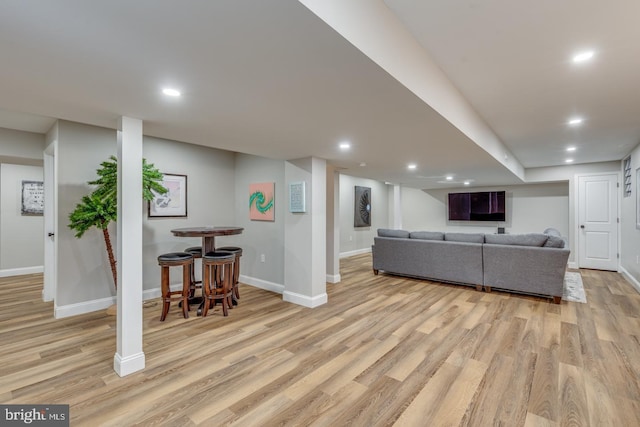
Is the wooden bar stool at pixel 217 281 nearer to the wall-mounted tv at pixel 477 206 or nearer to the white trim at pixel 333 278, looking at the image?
the white trim at pixel 333 278

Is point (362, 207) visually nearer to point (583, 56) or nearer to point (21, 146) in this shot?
point (583, 56)

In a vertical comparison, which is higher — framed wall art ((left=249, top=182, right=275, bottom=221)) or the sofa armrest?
framed wall art ((left=249, top=182, right=275, bottom=221))

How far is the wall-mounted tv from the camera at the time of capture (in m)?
7.70

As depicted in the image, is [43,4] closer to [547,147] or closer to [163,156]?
[163,156]

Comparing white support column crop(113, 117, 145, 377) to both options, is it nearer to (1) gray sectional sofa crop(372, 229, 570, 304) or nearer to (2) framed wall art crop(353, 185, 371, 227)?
(1) gray sectional sofa crop(372, 229, 570, 304)

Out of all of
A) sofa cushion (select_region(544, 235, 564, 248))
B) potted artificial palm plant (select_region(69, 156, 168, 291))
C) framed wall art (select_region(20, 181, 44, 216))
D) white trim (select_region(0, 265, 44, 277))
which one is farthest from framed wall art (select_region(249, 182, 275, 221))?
white trim (select_region(0, 265, 44, 277))

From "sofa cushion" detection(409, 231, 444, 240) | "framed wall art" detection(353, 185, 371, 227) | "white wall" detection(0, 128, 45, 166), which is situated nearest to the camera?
"white wall" detection(0, 128, 45, 166)

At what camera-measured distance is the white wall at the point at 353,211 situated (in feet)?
25.9

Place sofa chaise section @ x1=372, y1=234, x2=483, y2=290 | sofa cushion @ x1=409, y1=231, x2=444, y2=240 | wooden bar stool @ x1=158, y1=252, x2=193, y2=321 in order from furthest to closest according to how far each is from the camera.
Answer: sofa cushion @ x1=409, y1=231, x2=444, y2=240
sofa chaise section @ x1=372, y1=234, x2=483, y2=290
wooden bar stool @ x1=158, y1=252, x2=193, y2=321

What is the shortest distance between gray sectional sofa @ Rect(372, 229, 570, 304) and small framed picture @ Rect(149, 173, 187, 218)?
3.49 meters

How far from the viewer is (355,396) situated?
200 cm

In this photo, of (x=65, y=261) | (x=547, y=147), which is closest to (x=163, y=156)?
(x=65, y=261)

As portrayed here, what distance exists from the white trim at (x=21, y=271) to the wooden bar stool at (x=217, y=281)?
4272 millimetres

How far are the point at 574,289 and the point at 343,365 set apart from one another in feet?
14.7
